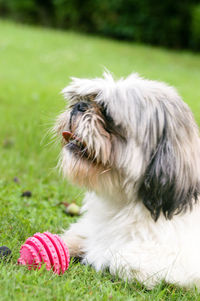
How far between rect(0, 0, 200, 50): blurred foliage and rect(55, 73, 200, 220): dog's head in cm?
2053

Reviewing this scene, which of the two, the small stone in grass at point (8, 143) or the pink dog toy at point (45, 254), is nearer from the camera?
the pink dog toy at point (45, 254)

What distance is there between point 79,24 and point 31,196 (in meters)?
26.5

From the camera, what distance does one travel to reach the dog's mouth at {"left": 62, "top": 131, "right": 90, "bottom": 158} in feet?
9.02

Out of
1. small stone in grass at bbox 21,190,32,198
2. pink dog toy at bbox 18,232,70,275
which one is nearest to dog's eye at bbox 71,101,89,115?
pink dog toy at bbox 18,232,70,275

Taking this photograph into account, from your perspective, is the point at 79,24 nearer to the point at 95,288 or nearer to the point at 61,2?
the point at 61,2

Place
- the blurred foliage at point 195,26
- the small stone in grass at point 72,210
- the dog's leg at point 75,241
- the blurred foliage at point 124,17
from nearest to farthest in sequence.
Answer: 1. the dog's leg at point 75,241
2. the small stone in grass at point 72,210
3. the blurred foliage at point 195,26
4. the blurred foliage at point 124,17

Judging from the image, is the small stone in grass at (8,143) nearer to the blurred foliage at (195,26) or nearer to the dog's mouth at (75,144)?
the dog's mouth at (75,144)

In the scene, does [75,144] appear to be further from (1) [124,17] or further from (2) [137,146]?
(1) [124,17]

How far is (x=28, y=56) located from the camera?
15.9 meters

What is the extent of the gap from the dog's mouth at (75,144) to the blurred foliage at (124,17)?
810 inches

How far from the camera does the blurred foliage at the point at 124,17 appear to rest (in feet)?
81.7

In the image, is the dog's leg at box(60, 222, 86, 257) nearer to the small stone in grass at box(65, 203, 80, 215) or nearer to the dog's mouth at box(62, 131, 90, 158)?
the dog's mouth at box(62, 131, 90, 158)

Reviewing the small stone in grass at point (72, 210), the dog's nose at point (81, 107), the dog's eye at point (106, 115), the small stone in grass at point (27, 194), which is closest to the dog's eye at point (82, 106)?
the dog's nose at point (81, 107)

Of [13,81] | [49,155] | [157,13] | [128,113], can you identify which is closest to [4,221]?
[128,113]
